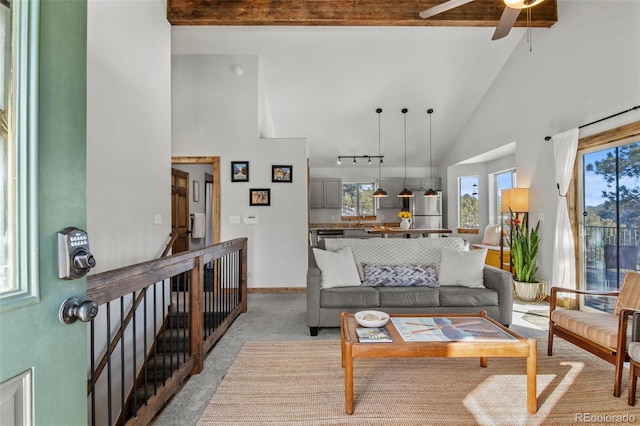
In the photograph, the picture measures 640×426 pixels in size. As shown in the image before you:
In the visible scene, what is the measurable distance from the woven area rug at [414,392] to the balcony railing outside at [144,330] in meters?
0.33

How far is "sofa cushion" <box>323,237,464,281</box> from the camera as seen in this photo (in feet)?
12.1

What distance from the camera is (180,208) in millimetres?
6129

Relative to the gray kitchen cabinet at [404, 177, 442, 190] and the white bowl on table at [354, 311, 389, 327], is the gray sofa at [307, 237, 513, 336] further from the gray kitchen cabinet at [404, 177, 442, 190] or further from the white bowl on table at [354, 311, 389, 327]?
the gray kitchen cabinet at [404, 177, 442, 190]

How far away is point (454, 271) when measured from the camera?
3.42m

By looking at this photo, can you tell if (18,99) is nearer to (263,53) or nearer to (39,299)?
(39,299)

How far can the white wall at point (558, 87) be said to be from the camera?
334 cm

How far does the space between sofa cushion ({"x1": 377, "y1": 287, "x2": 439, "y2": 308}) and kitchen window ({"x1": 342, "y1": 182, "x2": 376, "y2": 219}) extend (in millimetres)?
5278

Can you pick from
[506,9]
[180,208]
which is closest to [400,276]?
[506,9]

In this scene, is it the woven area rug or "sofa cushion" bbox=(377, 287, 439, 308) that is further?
"sofa cushion" bbox=(377, 287, 439, 308)

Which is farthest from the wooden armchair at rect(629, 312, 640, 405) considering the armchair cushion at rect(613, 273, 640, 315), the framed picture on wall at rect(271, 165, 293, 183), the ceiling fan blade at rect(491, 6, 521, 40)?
the framed picture on wall at rect(271, 165, 293, 183)

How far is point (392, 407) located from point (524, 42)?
533cm

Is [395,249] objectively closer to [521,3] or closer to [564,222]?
[564,222]

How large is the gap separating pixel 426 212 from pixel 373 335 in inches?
247

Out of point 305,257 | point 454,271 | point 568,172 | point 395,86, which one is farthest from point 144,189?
point 568,172
